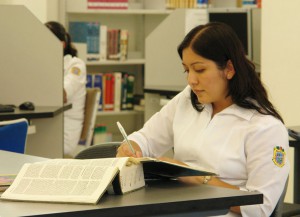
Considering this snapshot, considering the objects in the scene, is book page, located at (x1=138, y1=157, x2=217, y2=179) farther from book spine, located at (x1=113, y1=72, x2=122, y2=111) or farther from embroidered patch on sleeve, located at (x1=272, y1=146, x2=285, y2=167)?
book spine, located at (x1=113, y1=72, x2=122, y2=111)

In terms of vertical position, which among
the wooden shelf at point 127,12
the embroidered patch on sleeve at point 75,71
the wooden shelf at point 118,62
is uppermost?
the wooden shelf at point 127,12

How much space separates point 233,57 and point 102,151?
591mm

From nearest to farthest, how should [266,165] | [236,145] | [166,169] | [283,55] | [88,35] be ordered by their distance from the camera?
[166,169]
[266,165]
[236,145]
[283,55]
[88,35]

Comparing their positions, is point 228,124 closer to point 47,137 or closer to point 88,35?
point 47,137

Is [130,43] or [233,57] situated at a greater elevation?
[130,43]

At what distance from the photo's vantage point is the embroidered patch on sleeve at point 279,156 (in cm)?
188

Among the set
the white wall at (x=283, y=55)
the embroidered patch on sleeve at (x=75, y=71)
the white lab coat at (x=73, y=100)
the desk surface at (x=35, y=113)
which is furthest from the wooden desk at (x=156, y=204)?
the embroidered patch on sleeve at (x=75, y=71)

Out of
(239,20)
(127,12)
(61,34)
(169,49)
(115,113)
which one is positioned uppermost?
(127,12)

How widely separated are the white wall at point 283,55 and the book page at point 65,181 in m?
2.65

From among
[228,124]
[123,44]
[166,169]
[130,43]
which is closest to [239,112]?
[228,124]

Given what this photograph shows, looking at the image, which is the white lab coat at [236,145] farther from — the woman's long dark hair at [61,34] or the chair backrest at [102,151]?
the woman's long dark hair at [61,34]

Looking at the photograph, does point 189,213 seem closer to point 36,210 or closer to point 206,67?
point 36,210

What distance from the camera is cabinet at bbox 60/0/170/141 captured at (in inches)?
265

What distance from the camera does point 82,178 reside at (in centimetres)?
156
